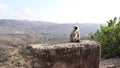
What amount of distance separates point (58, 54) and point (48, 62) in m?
0.37

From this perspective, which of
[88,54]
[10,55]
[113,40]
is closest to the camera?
[88,54]

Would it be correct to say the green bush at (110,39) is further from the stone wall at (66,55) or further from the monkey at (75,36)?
the stone wall at (66,55)

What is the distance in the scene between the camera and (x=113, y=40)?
27.6 meters

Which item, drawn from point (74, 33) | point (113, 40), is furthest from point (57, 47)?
point (113, 40)

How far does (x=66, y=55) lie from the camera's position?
26.6 feet

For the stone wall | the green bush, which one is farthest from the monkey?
the green bush

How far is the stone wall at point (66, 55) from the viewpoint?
7832mm

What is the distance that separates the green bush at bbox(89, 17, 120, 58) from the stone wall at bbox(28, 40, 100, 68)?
18.5m

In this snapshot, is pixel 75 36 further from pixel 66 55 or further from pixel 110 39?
pixel 110 39

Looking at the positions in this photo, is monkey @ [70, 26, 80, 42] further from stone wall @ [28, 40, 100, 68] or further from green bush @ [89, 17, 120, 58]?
green bush @ [89, 17, 120, 58]

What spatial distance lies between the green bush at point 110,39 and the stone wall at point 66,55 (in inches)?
727

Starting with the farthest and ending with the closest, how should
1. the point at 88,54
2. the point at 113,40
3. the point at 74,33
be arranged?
the point at 113,40, the point at 74,33, the point at 88,54

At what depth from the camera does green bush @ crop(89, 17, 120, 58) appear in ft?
89.2

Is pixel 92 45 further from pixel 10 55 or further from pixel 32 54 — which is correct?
pixel 10 55
